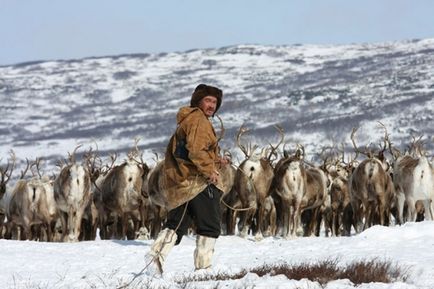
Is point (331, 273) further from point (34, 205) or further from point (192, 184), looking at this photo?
point (34, 205)

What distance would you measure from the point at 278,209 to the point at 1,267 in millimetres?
9059

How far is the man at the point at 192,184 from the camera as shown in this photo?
939 cm

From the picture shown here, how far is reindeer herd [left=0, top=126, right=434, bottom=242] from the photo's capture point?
62.8 ft

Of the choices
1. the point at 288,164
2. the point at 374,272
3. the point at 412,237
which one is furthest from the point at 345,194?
the point at 374,272

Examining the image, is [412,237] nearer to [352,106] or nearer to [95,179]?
[95,179]

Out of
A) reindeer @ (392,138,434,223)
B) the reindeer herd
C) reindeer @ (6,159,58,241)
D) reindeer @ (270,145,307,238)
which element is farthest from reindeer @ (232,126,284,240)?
reindeer @ (6,159,58,241)

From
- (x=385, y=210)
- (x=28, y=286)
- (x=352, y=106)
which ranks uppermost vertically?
(x=352, y=106)

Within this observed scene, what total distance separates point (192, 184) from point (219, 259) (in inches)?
121

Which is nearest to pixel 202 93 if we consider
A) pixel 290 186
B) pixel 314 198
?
pixel 290 186

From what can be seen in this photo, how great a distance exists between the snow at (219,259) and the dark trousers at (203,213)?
1.49ft

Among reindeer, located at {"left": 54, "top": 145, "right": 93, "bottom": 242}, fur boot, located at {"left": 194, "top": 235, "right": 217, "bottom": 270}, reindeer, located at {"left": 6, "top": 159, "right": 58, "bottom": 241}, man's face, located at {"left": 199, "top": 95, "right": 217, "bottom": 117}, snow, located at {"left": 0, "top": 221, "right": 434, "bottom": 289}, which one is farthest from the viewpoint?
reindeer, located at {"left": 6, "top": 159, "right": 58, "bottom": 241}

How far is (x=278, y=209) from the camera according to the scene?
20.1 m

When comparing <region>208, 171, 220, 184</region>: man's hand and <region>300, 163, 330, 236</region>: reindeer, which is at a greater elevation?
<region>300, 163, 330, 236</region>: reindeer

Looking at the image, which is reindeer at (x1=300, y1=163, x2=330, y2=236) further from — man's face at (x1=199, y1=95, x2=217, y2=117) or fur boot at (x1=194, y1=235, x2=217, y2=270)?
man's face at (x1=199, y1=95, x2=217, y2=117)
